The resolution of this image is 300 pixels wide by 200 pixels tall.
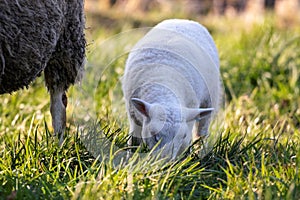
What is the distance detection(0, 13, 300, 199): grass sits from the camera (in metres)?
3.14

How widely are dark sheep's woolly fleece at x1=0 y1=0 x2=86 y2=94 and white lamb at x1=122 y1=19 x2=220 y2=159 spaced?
52 centimetres

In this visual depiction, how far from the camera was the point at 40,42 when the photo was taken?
11.7 ft

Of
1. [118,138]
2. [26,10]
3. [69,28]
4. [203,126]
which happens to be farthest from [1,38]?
[203,126]

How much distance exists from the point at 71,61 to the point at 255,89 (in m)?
2.62

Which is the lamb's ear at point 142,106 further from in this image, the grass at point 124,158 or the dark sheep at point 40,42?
the dark sheep at point 40,42

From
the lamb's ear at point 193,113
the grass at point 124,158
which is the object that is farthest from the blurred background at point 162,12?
the lamb's ear at point 193,113

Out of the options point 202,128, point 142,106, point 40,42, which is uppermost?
point 40,42

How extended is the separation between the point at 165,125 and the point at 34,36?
95 centimetres

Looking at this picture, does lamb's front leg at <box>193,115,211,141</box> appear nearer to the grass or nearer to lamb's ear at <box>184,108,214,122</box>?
the grass

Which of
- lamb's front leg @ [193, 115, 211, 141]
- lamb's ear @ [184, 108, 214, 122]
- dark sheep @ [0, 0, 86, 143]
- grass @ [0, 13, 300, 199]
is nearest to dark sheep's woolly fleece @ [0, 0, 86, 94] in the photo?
dark sheep @ [0, 0, 86, 143]

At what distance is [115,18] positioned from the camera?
11578 mm

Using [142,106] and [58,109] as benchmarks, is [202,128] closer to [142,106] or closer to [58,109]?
[142,106]

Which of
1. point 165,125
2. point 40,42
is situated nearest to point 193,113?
point 165,125

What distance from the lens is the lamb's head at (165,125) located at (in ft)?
11.7
